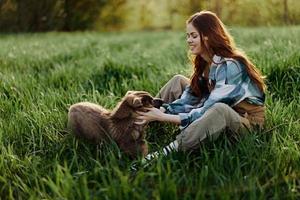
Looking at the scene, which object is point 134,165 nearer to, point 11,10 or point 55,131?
point 55,131

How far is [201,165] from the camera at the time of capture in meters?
3.13

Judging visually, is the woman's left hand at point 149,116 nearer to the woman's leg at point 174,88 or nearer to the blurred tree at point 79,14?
the woman's leg at point 174,88

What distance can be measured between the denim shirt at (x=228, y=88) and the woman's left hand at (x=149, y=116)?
0.14 m

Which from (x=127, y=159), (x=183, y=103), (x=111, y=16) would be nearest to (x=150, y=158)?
(x=127, y=159)

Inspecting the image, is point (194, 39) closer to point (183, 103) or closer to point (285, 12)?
point (183, 103)

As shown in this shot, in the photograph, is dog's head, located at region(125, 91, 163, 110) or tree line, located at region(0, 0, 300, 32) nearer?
dog's head, located at region(125, 91, 163, 110)

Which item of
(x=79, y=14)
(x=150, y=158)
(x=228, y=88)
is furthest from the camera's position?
(x=79, y=14)

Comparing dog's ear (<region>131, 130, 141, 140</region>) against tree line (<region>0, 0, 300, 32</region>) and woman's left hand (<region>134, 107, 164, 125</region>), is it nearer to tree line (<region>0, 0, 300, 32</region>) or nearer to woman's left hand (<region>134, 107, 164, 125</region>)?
woman's left hand (<region>134, 107, 164, 125</region>)

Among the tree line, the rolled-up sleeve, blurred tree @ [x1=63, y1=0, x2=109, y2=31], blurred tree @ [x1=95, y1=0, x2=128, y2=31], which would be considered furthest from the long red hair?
blurred tree @ [x1=95, y1=0, x2=128, y2=31]

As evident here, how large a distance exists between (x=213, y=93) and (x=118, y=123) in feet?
2.02

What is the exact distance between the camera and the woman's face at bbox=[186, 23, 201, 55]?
11.9 feet

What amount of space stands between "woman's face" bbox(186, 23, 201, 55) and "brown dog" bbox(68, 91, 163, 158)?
445 mm

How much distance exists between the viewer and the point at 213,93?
135 inches

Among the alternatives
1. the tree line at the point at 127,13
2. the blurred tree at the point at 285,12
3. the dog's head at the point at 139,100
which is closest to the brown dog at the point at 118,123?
the dog's head at the point at 139,100
